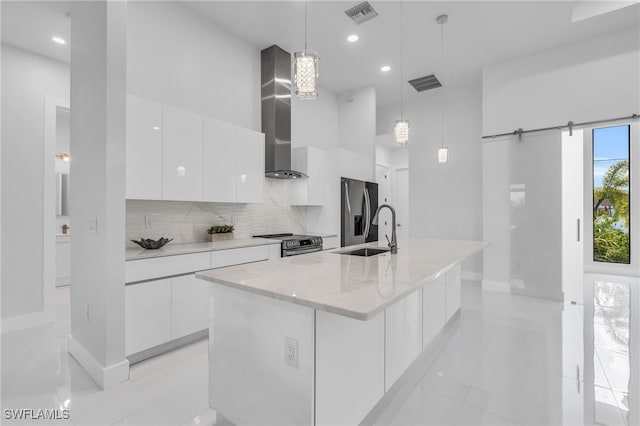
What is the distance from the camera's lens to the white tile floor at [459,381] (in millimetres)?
1793

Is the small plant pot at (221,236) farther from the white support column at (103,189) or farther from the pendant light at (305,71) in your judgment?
the pendant light at (305,71)

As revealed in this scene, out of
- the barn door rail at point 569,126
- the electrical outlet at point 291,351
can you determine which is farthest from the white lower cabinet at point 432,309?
the barn door rail at point 569,126

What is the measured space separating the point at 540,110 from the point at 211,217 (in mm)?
4727

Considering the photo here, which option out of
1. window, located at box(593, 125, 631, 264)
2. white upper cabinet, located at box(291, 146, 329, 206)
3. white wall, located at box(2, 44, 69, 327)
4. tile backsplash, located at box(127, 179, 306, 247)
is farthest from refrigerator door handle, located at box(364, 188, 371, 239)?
window, located at box(593, 125, 631, 264)

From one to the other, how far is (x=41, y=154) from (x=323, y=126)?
151 inches

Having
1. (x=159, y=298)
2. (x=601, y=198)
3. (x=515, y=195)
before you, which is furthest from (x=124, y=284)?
(x=601, y=198)

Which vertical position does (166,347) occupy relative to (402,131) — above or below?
below

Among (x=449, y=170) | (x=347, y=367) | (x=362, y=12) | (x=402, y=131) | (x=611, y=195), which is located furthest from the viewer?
(x=611, y=195)

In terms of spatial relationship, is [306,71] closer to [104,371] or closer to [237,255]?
[237,255]

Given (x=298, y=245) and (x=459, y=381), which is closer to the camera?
(x=459, y=381)

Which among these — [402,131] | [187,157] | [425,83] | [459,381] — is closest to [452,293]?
[459,381]

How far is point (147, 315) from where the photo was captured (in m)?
2.36

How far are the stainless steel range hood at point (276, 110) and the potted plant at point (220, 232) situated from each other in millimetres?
956

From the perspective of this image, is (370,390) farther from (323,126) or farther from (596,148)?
(596,148)
